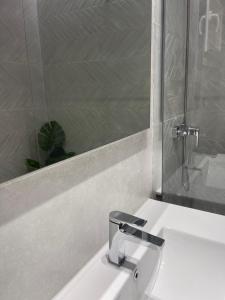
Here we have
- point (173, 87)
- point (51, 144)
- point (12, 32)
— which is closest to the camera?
point (12, 32)

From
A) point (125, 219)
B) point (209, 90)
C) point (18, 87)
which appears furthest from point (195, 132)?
point (18, 87)

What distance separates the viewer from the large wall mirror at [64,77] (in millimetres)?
481

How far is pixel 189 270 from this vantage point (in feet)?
2.95

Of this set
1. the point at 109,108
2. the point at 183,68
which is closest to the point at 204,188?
the point at 183,68

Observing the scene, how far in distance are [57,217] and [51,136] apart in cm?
20

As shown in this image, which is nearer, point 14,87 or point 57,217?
point 14,87

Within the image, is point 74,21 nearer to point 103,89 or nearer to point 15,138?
point 103,89

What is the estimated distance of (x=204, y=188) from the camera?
4.17ft

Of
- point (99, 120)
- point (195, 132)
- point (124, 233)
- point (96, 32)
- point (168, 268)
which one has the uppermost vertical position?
point (96, 32)

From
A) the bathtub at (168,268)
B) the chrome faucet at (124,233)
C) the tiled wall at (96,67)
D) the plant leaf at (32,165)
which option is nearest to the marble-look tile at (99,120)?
the tiled wall at (96,67)

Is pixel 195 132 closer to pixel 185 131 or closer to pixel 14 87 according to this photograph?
pixel 185 131

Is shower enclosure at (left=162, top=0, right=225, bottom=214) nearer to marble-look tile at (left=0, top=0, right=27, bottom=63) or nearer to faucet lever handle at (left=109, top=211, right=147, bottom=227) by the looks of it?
faucet lever handle at (left=109, top=211, right=147, bottom=227)

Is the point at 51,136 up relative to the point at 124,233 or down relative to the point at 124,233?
up

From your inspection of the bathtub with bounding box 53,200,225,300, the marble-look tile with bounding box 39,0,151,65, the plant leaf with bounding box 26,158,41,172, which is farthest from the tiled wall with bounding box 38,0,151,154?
the bathtub with bounding box 53,200,225,300
